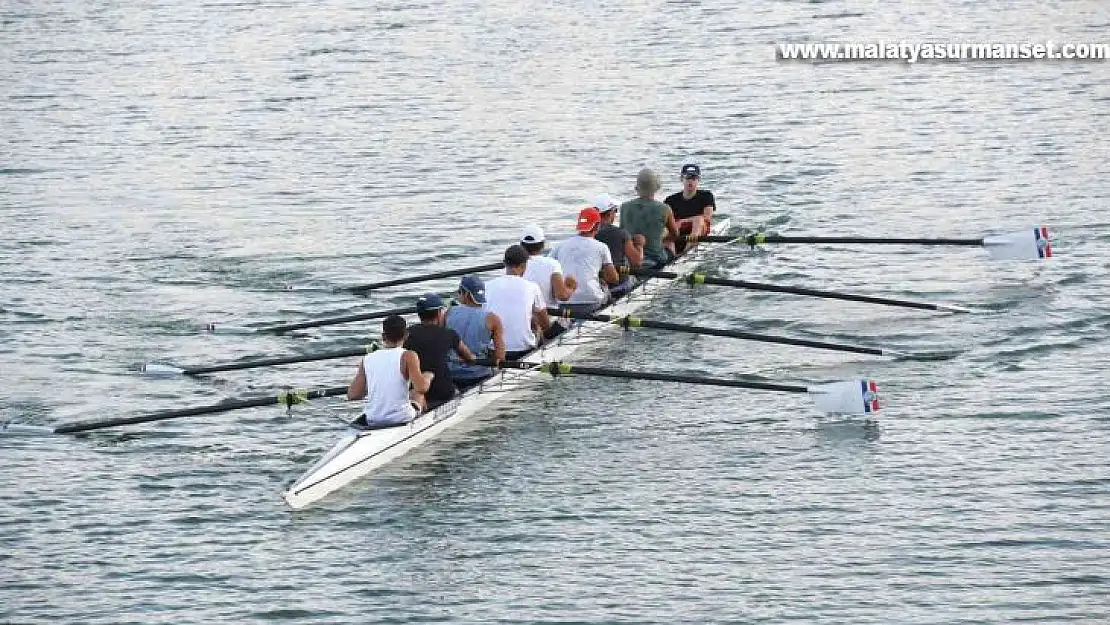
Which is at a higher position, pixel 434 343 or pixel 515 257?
pixel 515 257

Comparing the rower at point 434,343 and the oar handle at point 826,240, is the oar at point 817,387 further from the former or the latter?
the oar handle at point 826,240

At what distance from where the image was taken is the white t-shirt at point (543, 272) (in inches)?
871

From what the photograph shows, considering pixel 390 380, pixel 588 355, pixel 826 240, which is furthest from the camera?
pixel 826 240

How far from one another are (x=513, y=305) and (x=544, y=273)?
1.38 m

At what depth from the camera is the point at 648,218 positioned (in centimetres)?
2514

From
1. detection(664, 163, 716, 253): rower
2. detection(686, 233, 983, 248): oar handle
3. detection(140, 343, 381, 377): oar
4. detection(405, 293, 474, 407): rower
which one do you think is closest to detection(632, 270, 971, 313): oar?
detection(686, 233, 983, 248): oar handle

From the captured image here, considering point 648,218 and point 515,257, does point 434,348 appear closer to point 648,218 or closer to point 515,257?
point 515,257

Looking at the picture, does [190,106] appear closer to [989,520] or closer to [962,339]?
[962,339]

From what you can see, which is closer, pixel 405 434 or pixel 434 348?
pixel 405 434

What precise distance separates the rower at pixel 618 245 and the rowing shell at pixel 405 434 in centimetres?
121

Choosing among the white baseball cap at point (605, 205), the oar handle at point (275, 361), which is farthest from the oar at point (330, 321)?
the white baseball cap at point (605, 205)

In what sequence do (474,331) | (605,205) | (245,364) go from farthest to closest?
(605,205) < (245,364) < (474,331)

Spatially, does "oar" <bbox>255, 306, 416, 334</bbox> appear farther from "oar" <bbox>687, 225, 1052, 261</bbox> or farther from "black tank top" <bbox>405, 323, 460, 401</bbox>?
"oar" <bbox>687, 225, 1052, 261</bbox>

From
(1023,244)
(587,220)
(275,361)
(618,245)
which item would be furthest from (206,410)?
(1023,244)
